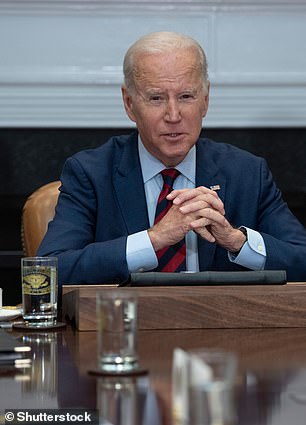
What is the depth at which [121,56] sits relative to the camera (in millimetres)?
3885

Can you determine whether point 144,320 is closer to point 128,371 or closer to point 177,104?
point 128,371

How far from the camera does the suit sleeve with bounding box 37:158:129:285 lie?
2.46m

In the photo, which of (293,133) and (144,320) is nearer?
(144,320)

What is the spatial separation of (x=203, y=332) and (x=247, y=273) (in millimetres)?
232

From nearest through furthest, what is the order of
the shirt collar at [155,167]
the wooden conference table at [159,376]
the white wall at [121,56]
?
1. the wooden conference table at [159,376]
2. the shirt collar at [155,167]
3. the white wall at [121,56]

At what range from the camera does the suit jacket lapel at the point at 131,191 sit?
8.95ft

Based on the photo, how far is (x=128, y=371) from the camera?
129 cm

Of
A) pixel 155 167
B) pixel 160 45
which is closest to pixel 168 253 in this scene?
pixel 155 167

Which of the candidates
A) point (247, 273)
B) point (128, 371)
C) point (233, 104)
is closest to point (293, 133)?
point (233, 104)

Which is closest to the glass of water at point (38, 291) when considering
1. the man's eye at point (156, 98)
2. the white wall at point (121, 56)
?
the man's eye at point (156, 98)

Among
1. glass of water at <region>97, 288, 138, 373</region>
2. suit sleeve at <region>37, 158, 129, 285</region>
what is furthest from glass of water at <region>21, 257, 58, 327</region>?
glass of water at <region>97, 288, 138, 373</region>

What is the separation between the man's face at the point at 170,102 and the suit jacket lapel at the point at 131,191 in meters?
0.08

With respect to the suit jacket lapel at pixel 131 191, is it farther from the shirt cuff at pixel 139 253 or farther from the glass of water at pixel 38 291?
the glass of water at pixel 38 291

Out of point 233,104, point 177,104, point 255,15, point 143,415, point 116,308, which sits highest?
point 255,15
